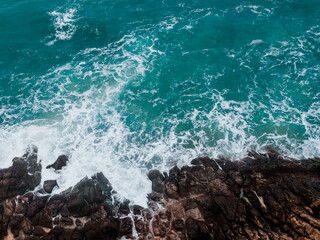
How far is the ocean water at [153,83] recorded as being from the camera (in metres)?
35.3

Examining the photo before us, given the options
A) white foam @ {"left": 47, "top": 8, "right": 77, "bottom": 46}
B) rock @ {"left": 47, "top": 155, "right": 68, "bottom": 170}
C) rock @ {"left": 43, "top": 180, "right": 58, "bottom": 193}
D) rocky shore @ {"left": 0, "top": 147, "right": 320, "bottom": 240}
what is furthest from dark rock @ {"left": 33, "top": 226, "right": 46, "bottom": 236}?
white foam @ {"left": 47, "top": 8, "right": 77, "bottom": 46}

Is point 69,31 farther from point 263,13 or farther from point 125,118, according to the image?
point 263,13

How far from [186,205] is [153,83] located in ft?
82.4

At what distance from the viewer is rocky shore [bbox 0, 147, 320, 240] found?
85.3 feet

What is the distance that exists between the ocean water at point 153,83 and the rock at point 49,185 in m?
0.93

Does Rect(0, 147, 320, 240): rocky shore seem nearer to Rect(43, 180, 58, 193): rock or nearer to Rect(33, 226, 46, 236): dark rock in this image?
Rect(43, 180, 58, 193): rock

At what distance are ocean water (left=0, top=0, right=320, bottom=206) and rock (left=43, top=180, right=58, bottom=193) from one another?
929 mm

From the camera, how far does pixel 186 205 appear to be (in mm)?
28828

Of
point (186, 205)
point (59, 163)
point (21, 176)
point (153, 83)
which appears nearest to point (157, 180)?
point (186, 205)

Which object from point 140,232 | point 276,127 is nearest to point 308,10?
point 276,127

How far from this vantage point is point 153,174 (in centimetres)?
3269

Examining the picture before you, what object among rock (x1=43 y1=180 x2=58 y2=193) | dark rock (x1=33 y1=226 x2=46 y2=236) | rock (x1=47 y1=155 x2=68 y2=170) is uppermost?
rock (x1=47 y1=155 x2=68 y2=170)

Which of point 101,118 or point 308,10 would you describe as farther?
point 308,10

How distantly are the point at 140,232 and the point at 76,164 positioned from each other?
1518 centimetres
